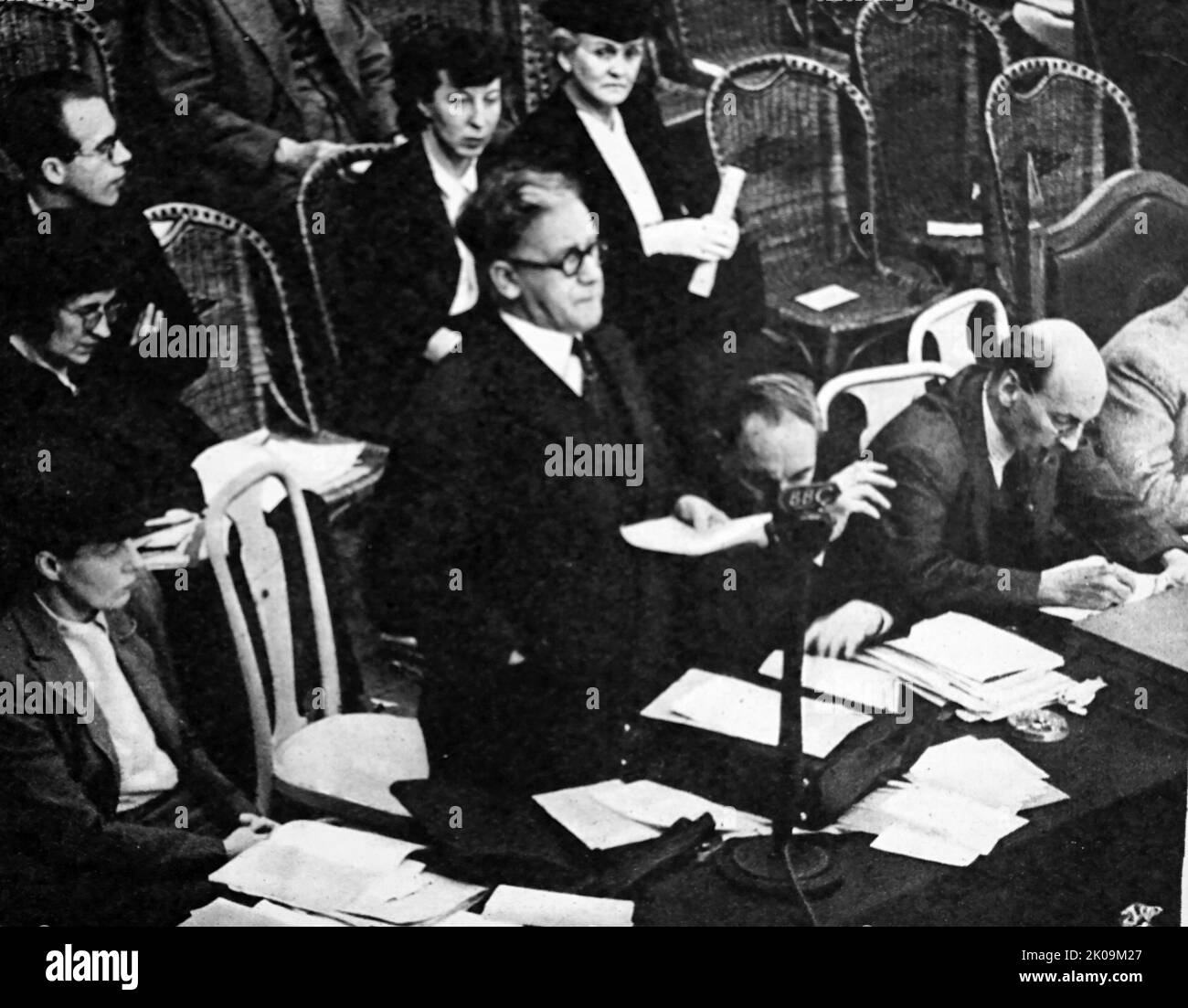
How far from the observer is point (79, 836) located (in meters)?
3.60

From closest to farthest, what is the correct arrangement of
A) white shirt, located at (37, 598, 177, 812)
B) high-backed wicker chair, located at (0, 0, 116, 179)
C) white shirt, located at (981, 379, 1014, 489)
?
high-backed wicker chair, located at (0, 0, 116, 179) < white shirt, located at (37, 598, 177, 812) < white shirt, located at (981, 379, 1014, 489)

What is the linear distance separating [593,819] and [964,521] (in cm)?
118

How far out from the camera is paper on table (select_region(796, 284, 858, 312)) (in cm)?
368

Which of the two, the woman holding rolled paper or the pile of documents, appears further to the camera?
the pile of documents

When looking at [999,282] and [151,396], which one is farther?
[999,282]

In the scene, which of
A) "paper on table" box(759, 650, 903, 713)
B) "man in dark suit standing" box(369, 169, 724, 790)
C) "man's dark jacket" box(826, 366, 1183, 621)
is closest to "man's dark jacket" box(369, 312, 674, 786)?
"man in dark suit standing" box(369, 169, 724, 790)

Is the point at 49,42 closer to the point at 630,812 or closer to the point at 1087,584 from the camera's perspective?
the point at 630,812

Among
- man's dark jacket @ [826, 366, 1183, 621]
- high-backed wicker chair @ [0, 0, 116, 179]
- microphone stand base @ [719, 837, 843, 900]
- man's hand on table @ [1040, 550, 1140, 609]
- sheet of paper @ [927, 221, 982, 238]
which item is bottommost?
microphone stand base @ [719, 837, 843, 900]

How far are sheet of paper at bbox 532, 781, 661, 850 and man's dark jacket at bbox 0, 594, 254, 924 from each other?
74cm

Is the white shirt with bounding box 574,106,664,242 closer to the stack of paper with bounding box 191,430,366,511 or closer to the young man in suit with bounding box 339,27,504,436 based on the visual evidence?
the young man in suit with bounding box 339,27,504,436

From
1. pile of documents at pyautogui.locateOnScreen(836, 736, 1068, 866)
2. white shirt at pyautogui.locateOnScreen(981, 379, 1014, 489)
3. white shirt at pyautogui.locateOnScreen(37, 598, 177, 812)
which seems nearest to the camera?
white shirt at pyautogui.locateOnScreen(37, 598, 177, 812)
